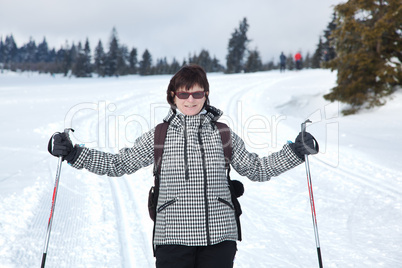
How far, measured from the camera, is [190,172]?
2.00 metres

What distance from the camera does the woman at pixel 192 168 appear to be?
194cm

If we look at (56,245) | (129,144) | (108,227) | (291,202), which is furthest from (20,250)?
(129,144)

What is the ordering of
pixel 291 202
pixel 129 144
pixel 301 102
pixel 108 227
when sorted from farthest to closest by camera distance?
pixel 301 102 → pixel 129 144 → pixel 291 202 → pixel 108 227

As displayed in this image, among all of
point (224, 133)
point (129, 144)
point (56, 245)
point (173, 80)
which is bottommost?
point (56, 245)

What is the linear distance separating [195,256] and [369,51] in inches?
496

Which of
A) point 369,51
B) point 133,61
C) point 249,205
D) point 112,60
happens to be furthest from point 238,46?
point 249,205

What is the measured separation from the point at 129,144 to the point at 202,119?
564 centimetres

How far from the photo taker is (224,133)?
2146mm

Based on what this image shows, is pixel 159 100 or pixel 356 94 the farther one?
Result: pixel 159 100

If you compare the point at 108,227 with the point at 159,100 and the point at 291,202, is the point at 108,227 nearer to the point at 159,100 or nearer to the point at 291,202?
the point at 291,202

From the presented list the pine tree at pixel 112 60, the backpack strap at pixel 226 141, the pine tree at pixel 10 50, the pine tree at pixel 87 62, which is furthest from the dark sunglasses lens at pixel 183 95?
the pine tree at pixel 10 50

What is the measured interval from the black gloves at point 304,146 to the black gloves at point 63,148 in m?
A: 1.49

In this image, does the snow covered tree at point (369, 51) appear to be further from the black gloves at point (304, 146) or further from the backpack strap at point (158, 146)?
the backpack strap at point (158, 146)

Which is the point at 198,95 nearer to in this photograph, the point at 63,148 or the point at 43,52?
the point at 63,148
